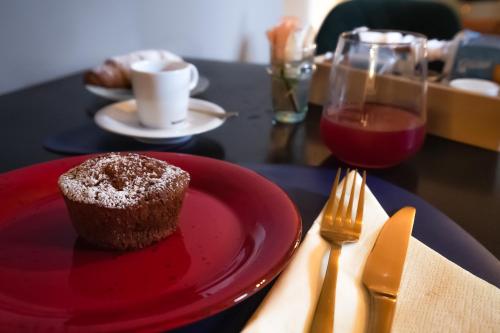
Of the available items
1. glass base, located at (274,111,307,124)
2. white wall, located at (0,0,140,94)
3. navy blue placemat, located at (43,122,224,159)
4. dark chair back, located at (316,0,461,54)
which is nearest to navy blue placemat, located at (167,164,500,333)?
navy blue placemat, located at (43,122,224,159)

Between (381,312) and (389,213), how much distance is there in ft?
0.75

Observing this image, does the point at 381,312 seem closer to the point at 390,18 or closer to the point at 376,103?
the point at 376,103

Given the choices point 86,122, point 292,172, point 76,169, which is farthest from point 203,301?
point 86,122

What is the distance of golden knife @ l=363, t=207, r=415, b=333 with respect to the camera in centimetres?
44

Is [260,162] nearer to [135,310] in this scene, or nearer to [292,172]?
[292,172]

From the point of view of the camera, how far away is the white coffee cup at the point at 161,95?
2.89 ft

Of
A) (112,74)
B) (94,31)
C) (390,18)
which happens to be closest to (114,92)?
(112,74)

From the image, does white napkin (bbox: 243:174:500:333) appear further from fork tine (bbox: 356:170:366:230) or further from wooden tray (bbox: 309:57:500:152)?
wooden tray (bbox: 309:57:500:152)

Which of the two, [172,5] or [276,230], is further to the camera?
Result: [172,5]

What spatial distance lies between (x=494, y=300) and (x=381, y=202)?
23 cm

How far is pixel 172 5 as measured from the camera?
1762 mm

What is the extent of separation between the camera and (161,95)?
2.91 ft

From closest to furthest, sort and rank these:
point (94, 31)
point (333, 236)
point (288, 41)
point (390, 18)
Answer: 1. point (333, 236)
2. point (288, 41)
3. point (94, 31)
4. point (390, 18)

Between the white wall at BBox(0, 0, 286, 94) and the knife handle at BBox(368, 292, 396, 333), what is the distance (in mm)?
1142
